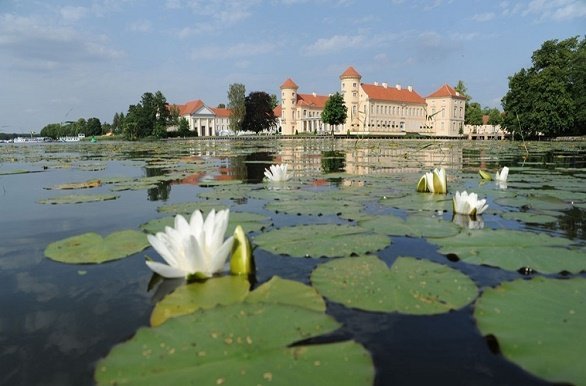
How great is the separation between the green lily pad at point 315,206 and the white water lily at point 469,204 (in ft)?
2.85

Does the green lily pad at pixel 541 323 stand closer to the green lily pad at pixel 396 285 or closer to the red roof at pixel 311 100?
the green lily pad at pixel 396 285

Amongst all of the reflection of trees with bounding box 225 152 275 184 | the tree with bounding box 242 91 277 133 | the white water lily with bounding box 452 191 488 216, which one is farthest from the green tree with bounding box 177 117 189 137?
the white water lily with bounding box 452 191 488 216

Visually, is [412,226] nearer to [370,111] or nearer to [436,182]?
[436,182]

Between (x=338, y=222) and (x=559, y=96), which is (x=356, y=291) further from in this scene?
(x=559, y=96)

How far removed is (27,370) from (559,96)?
44.3 m

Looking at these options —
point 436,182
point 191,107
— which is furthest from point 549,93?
point 191,107

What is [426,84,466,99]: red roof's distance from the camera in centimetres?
7831

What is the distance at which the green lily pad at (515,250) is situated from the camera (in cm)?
206

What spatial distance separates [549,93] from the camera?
35.8m

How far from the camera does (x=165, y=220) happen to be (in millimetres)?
3148

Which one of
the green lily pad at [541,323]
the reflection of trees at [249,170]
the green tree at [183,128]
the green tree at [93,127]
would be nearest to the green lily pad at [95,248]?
the green lily pad at [541,323]

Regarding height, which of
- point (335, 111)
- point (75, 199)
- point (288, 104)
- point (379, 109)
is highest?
point (288, 104)

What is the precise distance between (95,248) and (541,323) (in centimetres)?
239

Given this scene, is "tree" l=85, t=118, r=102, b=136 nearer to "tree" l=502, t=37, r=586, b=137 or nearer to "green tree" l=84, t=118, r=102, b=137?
"green tree" l=84, t=118, r=102, b=137
